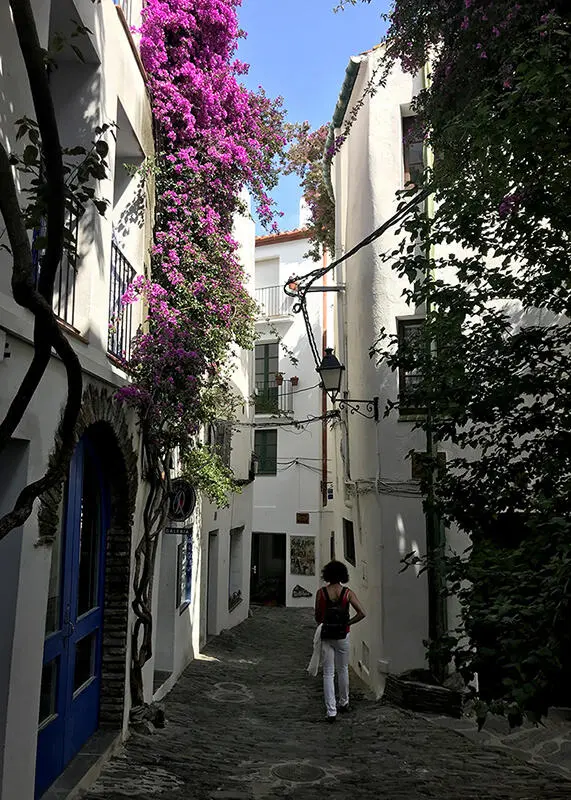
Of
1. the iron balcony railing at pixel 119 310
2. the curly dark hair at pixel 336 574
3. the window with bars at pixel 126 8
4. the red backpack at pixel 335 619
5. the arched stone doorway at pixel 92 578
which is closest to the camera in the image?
the arched stone doorway at pixel 92 578

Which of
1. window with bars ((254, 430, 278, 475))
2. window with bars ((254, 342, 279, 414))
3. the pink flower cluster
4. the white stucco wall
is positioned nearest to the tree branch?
the pink flower cluster

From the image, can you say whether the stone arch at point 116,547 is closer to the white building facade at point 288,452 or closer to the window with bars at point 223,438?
the window with bars at point 223,438

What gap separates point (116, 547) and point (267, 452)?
16110mm

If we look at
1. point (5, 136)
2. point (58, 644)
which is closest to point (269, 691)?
point (58, 644)

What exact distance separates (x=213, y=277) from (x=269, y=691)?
5.78m

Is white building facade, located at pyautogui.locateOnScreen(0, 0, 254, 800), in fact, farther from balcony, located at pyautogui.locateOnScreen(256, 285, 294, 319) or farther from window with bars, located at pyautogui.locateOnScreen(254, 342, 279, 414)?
balcony, located at pyautogui.locateOnScreen(256, 285, 294, 319)

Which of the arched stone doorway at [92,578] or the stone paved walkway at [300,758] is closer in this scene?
the arched stone doorway at [92,578]

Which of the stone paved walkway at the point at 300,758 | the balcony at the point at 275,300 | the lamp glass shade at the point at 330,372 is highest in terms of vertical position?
the balcony at the point at 275,300

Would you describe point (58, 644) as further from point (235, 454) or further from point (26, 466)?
point (235, 454)

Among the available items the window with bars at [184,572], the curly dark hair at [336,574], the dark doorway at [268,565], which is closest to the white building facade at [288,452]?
the dark doorway at [268,565]

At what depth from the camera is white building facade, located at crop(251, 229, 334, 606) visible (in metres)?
21.3

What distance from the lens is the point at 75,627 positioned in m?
5.35

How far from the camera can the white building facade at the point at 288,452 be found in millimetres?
21328

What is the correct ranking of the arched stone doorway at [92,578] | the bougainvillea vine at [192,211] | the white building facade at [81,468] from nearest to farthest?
the white building facade at [81,468] < the arched stone doorway at [92,578] < the bougainvillea vine at [192,211]
